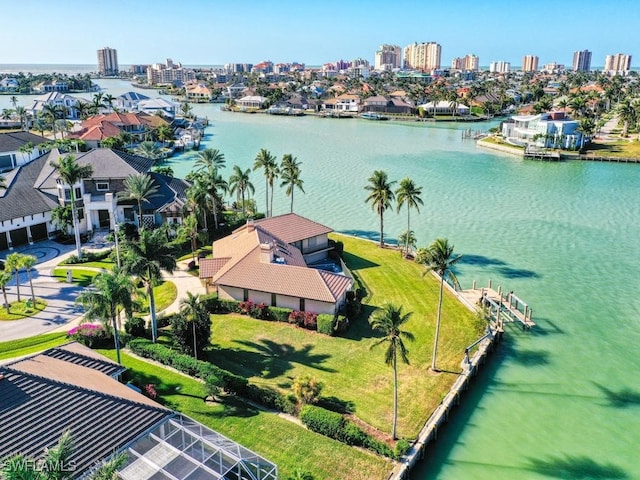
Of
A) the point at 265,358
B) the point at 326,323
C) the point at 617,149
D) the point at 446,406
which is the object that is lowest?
the point at 446,406

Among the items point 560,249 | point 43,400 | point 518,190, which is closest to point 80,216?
point 43,400

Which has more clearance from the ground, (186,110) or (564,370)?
(186,110)

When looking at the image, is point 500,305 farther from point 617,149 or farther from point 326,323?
point 617,149

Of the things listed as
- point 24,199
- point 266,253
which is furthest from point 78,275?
point 266,253

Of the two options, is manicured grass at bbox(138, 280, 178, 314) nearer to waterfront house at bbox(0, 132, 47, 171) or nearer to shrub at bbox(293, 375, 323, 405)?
shrub at bbox(293, 375, 323, 405)

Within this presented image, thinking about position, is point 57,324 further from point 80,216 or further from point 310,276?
point 80,216

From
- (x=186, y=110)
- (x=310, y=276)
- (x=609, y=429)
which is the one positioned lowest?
(x=609, y=429)
